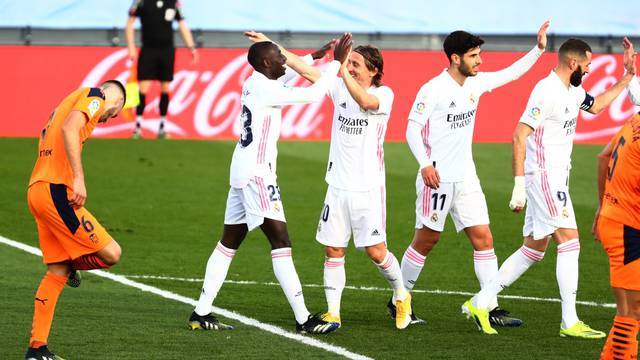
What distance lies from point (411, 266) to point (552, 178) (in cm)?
141

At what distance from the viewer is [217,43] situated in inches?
966

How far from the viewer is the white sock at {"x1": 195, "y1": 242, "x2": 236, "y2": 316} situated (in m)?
9.32

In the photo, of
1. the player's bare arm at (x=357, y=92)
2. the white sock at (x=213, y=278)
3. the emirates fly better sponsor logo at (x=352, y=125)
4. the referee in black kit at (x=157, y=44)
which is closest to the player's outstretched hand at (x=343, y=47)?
the player's bare arm at (x=357, y=92)

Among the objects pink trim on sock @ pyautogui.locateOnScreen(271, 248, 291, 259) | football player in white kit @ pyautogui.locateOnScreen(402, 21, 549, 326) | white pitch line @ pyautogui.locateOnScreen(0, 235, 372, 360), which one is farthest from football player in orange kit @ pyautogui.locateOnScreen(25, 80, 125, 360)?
football player in white kit @ pyautogui.locateOnScreen(402, 21, 549, 326)

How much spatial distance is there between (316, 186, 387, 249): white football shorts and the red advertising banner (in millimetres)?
10707

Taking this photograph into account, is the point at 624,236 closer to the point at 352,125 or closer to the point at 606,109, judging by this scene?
the point at 352,125

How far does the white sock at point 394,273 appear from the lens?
31.3 feet

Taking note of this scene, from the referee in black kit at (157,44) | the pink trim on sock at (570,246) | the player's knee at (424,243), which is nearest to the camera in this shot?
the pink trim on sock at (570,246)

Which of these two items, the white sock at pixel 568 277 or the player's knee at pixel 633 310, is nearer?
the player's knee at pixel 633 310

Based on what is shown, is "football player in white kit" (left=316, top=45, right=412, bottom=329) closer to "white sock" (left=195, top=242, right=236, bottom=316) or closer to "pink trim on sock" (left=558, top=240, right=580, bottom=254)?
"white sock" (left=195, top=242, right=236, bottom=316)

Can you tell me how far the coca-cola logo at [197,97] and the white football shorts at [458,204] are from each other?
1043 cm

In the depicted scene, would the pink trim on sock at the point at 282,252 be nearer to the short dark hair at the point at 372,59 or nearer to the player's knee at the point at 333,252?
the player's knee at the point at 333,252

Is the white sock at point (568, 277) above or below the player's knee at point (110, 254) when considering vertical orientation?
below

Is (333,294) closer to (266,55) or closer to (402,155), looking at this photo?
(266,55)
